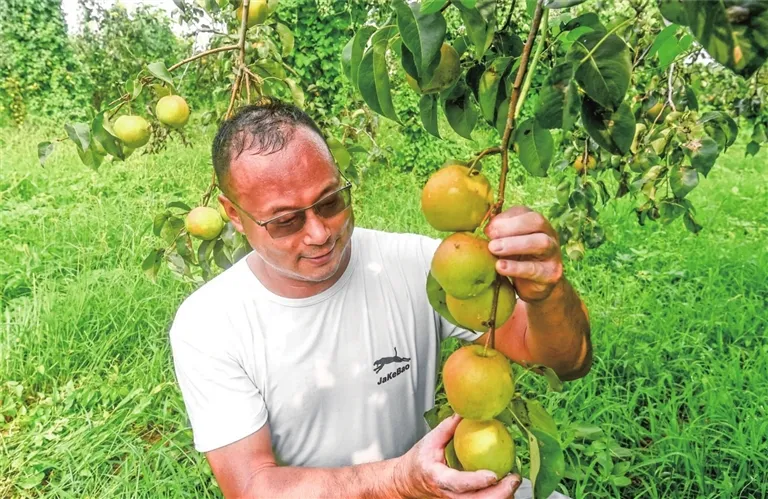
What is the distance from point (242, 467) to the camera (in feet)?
5.17

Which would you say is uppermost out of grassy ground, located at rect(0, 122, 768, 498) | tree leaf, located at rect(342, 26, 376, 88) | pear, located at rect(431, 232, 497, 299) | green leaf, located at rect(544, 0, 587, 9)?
green leaf, located at rect(544, 0, 587, 9)

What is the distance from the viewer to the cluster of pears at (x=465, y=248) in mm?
857

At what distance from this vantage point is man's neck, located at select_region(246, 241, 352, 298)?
5.68 ft

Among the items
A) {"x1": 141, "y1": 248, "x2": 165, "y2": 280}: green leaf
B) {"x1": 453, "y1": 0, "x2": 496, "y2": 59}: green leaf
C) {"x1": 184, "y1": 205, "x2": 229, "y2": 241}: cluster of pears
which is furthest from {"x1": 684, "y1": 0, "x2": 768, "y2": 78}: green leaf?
{"x1": 141, "y1": 248, "x2": 165, "y2": 280}: green leaf

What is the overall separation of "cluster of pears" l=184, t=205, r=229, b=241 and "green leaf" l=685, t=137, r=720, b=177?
1.45 meters

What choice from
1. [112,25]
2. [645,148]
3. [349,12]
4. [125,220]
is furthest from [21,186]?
[645,148]

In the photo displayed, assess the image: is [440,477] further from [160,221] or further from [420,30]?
[160,221]

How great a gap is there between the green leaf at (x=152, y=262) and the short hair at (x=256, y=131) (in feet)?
1.71

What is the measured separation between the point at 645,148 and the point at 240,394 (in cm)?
157

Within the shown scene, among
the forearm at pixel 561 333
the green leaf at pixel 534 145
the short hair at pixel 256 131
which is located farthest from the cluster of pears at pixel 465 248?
the short hair at pixel 256 131

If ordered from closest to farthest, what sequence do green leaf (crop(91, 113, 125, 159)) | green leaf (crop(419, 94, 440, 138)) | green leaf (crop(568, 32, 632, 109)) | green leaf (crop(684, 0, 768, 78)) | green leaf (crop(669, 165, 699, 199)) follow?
1. green leaf (crop(684, 0, 768, 78))
2. green leaf (crop(568, 32, 632, 109))
3. green leaf (crop(419, 94, 440, 138))
4. green leaf (crop(91, 113, 125, 159))
5. green leaf (crop(669, 165, 699, 199))

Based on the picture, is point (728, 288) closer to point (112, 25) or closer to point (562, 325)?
point (562, 325)

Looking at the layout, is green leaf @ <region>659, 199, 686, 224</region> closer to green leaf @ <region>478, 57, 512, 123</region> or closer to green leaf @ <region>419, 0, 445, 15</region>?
green leaf @ <region>478, 57, 512, 123</region>

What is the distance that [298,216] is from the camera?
4.94ft
